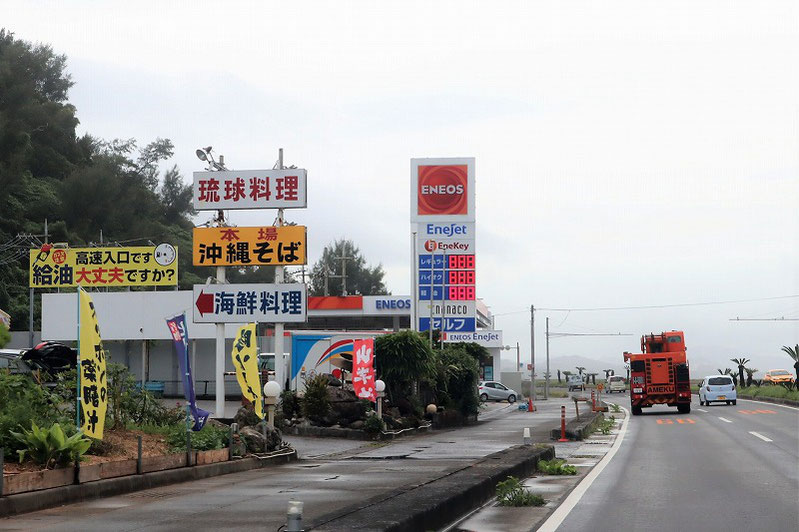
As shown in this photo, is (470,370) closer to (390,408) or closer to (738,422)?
(390,408)

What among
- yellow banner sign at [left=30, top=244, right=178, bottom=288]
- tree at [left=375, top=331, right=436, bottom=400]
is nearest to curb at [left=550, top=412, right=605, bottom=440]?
tree at [left=375, top=331, right=436, bottom=400]

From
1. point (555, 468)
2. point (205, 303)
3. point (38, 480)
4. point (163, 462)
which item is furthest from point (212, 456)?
point (205, 303)

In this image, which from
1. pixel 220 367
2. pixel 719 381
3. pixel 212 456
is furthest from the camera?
pixel 719 381

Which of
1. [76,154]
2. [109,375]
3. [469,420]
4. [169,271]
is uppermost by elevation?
[76,154]

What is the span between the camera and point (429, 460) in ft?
71.1

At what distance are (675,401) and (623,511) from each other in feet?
107

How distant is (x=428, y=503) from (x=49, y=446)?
5.47m

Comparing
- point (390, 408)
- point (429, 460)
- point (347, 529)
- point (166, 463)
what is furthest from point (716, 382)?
point (347, 529)

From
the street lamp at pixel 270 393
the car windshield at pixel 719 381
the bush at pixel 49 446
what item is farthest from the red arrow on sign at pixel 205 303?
the car windshield at pixel 719 381

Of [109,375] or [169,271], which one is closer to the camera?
[109,375]

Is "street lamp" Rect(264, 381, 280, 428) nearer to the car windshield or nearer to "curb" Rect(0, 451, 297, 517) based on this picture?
"curb" Rect(0, 451, 297, 517)

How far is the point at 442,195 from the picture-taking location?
50156mm

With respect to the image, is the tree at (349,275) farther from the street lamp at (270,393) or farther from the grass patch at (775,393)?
the street lamp at (270,393)

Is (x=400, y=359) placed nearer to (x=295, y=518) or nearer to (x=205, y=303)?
(x=205, y=303)
